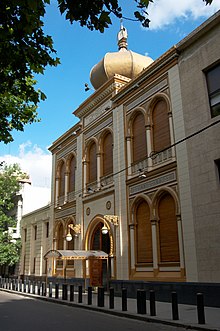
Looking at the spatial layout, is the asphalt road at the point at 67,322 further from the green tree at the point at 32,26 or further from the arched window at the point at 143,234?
the green tree at the point at 32,26

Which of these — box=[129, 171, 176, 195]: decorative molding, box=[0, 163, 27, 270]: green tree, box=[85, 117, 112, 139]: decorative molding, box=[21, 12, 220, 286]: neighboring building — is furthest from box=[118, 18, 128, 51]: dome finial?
box=[0, 163, 27, 270]: green tree

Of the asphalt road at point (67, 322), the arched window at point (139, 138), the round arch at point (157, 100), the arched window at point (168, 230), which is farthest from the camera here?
the arched window at point (139, 138)

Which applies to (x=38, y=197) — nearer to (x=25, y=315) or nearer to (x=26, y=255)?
(x=26, y=255)

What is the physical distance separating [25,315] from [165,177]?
8.53 meters

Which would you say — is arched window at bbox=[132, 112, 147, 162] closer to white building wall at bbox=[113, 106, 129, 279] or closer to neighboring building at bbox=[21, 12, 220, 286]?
neighboring building at bbox=[21, 12, 220, 286]

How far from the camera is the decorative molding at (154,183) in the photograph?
1631cm

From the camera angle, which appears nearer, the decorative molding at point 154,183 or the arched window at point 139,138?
the decorative molding at point 154,183

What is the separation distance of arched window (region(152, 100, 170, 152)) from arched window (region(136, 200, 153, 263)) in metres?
3.08

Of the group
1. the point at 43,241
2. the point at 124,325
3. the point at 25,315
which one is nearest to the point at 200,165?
the point at 124,325

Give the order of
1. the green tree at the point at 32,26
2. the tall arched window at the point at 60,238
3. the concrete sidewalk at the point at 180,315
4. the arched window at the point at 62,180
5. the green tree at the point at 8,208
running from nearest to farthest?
the green tree at the point at 32,26 < the concrete sidewalk at the point at 180,315 < the tall arched window at the point at 60,238 < the arched window at the point at 62,180 < the green tree at the point at 8,208

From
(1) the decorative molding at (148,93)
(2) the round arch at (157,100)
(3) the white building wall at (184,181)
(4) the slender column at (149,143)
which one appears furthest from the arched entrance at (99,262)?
(2) the round arch at (157,100)

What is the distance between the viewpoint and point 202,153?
14.5 meters

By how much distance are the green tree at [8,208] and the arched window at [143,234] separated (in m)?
20.2

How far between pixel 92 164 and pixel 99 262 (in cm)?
655
